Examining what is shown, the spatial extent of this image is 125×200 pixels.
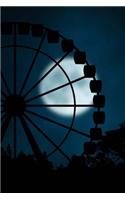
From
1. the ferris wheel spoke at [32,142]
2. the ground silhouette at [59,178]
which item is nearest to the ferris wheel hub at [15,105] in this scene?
the ferris wheel spoke at [32,142]

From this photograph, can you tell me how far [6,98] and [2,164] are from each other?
6.05 m

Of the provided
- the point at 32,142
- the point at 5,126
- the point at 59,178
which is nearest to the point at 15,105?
the point at 5,126

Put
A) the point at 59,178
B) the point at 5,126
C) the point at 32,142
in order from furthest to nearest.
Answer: the point at 5,126 → the point at 32,142 → the point at 59,178

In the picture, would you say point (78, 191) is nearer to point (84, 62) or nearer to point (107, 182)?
point (107, 182)

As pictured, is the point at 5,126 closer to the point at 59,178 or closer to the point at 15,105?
the point at 15,105

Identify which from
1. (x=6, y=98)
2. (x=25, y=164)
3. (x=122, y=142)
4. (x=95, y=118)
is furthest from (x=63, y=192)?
(x=122, y=142)

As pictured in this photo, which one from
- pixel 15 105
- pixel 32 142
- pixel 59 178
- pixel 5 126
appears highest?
pixel 15 105

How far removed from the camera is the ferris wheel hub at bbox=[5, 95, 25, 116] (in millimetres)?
17016

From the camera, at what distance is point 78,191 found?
33.2 ft

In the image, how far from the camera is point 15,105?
1709cm

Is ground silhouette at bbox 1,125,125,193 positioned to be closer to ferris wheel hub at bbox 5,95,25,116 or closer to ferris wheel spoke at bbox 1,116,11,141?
ferris wheel spoke at bbox 1,116,11,141

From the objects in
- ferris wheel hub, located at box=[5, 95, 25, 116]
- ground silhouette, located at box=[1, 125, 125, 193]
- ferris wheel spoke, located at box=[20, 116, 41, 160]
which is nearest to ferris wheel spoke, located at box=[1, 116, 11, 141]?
ferris wheel hub, located at box=[5, 95, 25, 116]

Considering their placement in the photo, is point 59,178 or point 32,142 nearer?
point 59,178

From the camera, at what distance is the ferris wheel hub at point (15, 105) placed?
17016mm
